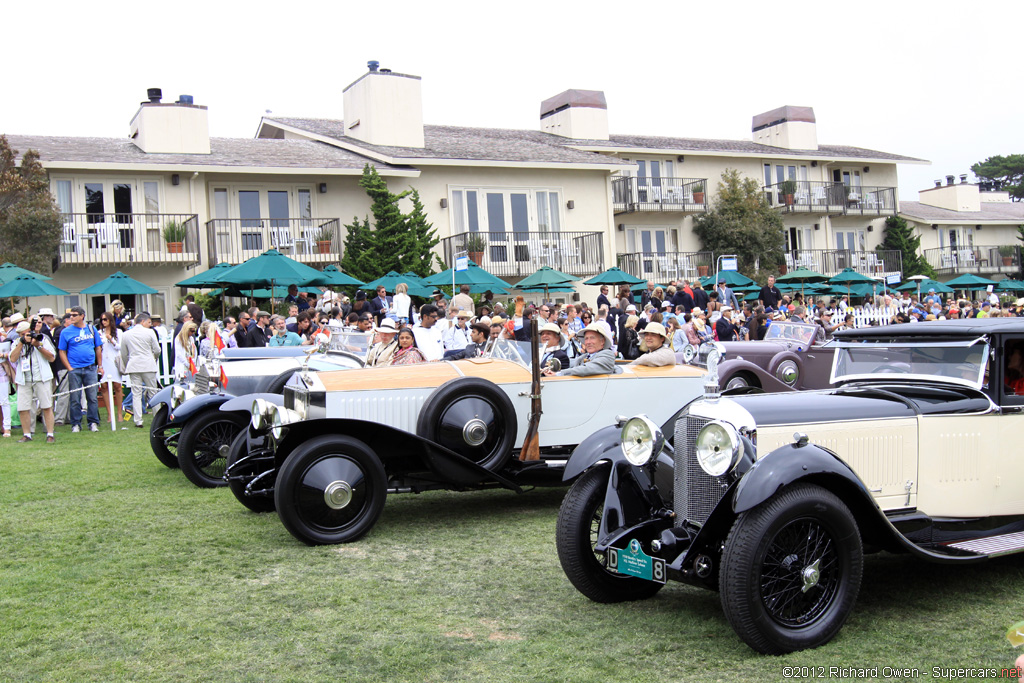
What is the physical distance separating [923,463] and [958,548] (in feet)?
1.59

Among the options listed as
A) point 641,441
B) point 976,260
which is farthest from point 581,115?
point 641,441

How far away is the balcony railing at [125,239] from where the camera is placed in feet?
70.2

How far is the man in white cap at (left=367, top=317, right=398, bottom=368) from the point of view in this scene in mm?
8648

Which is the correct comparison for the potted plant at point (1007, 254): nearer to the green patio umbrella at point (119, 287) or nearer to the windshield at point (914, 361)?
the green patio umbrella at point (119, 287)

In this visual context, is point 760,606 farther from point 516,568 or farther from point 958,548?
point 516,568

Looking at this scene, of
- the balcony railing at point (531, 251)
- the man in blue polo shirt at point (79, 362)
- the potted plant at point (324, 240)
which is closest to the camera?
the man in blue polo shirt at point (79, 362)

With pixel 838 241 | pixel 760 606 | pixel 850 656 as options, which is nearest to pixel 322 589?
pixel 760 606

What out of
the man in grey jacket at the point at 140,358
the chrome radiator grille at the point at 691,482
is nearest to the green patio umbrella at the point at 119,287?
the man in grey jacket at the point at 140,358

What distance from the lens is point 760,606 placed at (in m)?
4.10

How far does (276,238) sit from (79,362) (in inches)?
447

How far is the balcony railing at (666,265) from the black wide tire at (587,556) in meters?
25.2

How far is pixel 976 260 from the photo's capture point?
142 ft

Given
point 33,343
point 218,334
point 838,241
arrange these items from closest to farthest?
point 33,343 → point 218,334 → point 838,241

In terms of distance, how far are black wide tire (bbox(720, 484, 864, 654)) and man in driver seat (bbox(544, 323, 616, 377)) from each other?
3.44m
